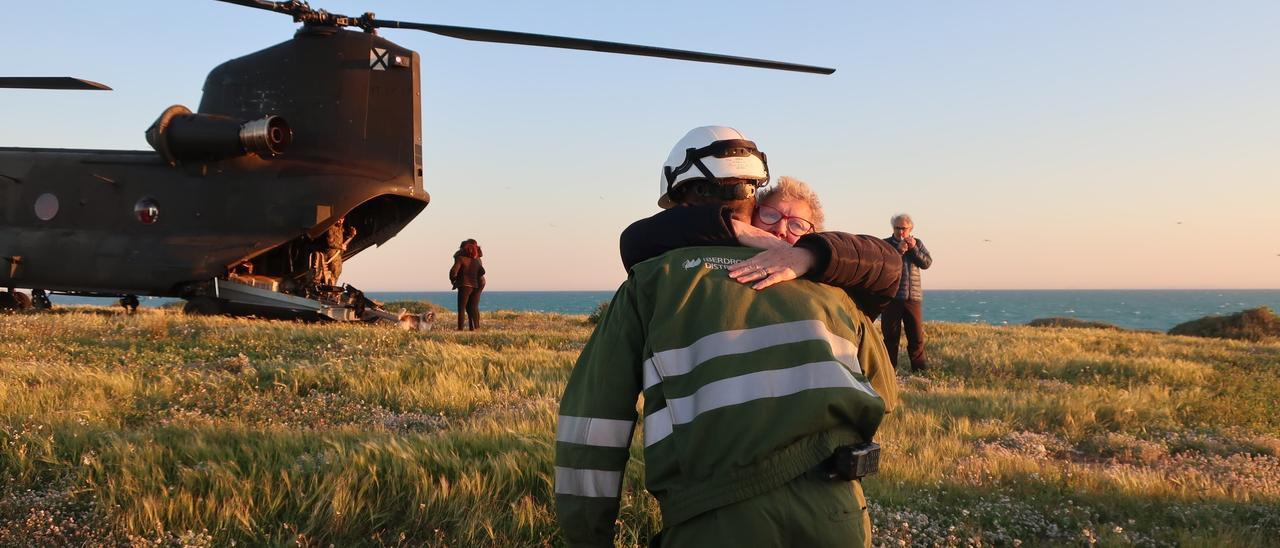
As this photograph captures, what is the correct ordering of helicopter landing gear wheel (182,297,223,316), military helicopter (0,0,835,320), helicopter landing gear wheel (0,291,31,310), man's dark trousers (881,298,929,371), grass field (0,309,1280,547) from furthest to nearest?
helicopter landing gear wheel (0,291,31,310) → helicopter landing gear wheel (182,297,223,316) → military helicopter (0,0,835,320) → man's dark trousers (881,298,929,371) → grass field (0,309,1280,547)

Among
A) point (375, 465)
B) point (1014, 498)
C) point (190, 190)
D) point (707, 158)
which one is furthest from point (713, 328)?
point (190, 190)

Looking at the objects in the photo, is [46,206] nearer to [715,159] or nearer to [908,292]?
[908,292]

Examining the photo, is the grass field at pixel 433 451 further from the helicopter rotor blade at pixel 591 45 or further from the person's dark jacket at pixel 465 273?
the person's dark jacket at pixel 465 273

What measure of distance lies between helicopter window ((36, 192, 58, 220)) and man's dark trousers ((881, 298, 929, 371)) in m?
16.1

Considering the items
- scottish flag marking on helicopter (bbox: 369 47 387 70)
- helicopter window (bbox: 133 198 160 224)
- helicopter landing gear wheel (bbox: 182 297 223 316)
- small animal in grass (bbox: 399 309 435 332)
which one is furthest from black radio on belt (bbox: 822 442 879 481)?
helicopter window (bbox: 133 198 160 224)

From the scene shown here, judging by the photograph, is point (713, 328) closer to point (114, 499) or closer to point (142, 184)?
point (114, 499)

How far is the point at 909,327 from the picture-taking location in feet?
35.8

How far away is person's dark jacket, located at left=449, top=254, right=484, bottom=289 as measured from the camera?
16.6 m

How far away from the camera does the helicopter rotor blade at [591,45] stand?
9.30 metres

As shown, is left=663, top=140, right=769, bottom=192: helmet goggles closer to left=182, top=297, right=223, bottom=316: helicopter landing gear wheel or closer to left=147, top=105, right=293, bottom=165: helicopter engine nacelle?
left=147, top=105, right=293, bottom=165: helicopter engine nacelle

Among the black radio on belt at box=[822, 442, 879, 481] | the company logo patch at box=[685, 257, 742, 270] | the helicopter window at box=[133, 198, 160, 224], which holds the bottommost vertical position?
the black radio on belt at box=[822, 442, 879, 481]

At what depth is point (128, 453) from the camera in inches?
177

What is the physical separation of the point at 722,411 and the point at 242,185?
14888 mm

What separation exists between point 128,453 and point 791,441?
4.19 m
